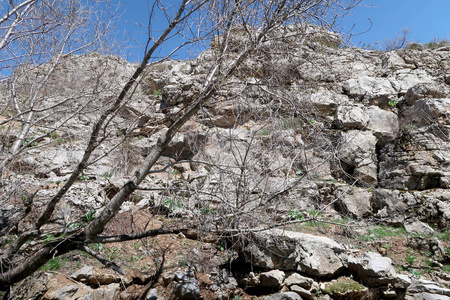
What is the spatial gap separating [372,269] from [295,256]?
1102mm

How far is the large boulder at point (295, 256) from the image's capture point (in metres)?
4.27

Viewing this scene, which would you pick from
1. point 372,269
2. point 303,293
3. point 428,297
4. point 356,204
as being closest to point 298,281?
point 303,293

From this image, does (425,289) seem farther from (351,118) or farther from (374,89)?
(374,89)

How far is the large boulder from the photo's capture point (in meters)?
4.27

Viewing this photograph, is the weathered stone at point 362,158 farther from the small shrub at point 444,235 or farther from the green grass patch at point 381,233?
the small shrub at point 444,235

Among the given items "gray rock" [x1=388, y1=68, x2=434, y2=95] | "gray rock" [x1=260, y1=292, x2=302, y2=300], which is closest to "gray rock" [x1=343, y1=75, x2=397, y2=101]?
"gray rock" [x1=388, y1=68, x2=434, y2=95]

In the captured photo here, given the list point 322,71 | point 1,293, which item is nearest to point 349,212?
point 322,71

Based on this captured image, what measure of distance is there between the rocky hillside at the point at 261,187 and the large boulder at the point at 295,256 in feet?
0.06

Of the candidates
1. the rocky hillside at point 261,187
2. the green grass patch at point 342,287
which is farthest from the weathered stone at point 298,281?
the green grass patch at point 342,287

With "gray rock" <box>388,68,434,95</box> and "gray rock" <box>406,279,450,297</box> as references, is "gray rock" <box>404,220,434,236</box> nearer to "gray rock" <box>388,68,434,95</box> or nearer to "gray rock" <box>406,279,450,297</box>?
"gray rock" <box>406,279,450,297</box>

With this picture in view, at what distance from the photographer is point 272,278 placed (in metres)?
4.15

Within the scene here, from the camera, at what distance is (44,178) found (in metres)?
6.79

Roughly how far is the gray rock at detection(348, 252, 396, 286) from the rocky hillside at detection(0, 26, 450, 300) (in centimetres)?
2

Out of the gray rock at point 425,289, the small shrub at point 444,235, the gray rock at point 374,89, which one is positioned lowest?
the gray rock at point 425,289
